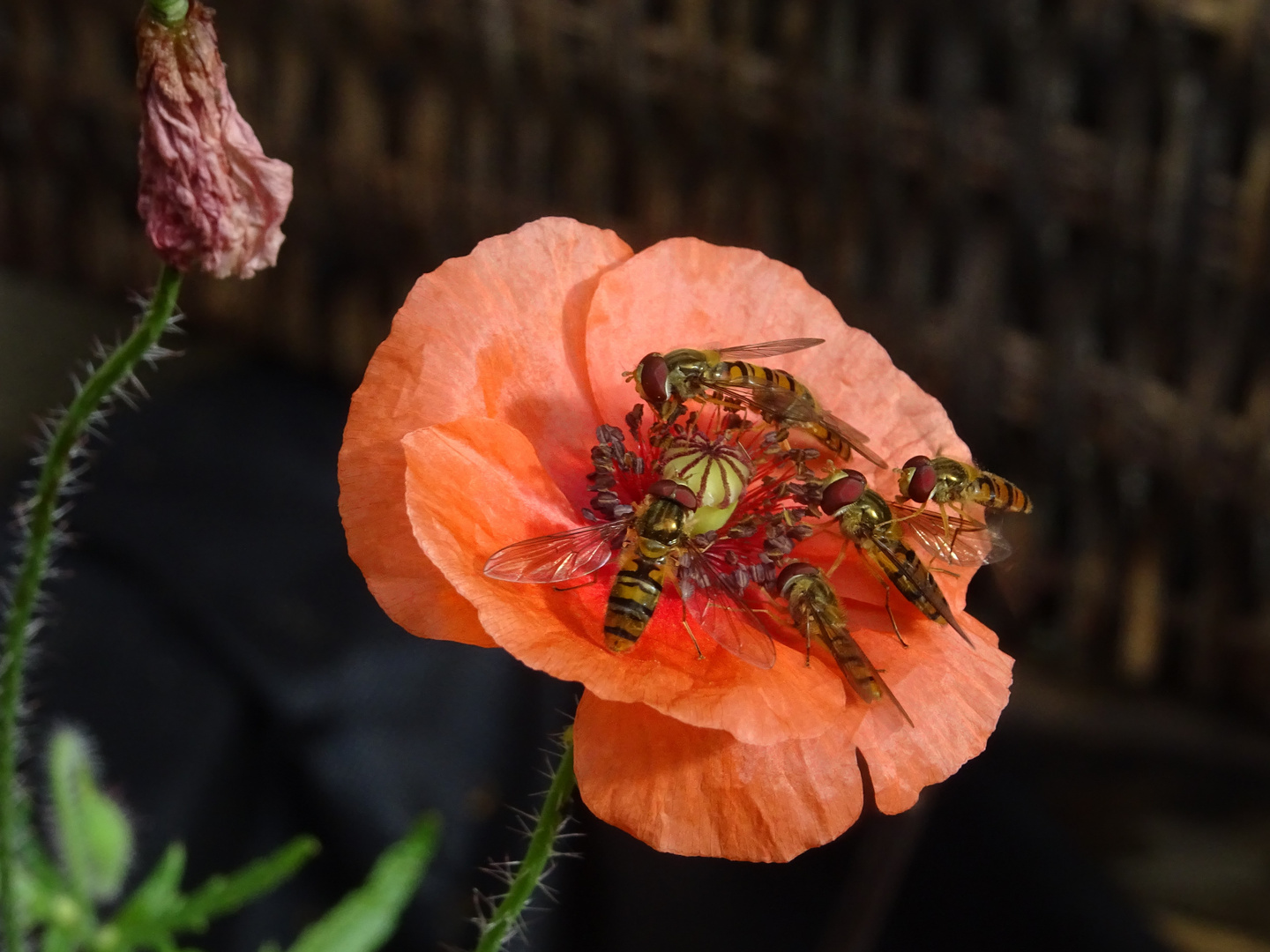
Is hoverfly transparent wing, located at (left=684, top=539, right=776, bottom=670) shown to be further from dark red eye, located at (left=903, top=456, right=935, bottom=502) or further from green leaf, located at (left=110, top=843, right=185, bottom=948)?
green leaf, located at (left=110, top=843, right=185, bottom=948)

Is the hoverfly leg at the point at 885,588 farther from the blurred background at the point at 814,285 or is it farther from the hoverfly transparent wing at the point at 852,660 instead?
the blurred background at the point at 814,285

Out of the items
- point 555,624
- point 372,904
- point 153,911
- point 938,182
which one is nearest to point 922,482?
point 555,624

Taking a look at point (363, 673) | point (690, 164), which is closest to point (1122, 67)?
point (690, 164)

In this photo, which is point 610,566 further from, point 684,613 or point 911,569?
point 911,569

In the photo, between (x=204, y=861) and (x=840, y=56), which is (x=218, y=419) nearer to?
(x=204, y=861)

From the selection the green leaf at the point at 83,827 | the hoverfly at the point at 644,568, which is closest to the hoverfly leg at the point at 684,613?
the hoverfly at the point at 644,568
